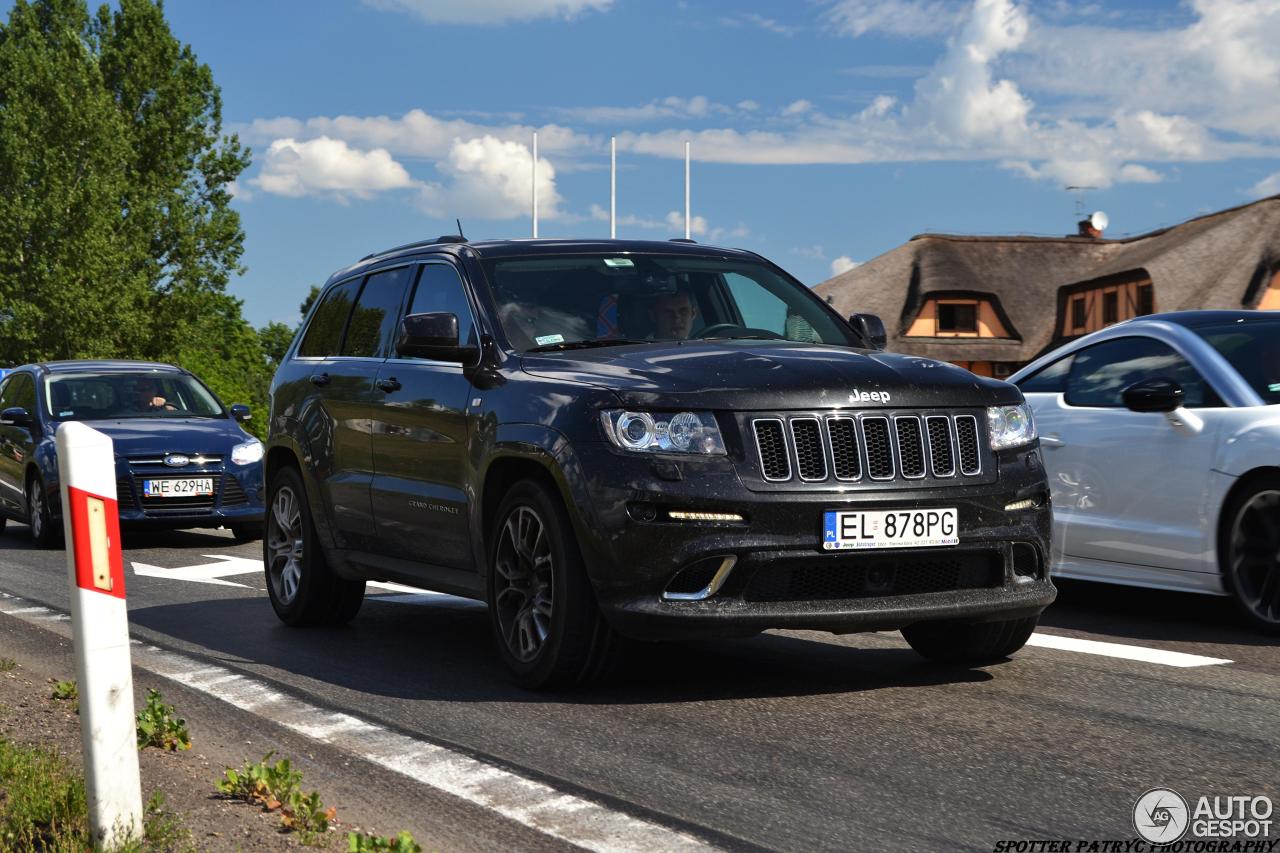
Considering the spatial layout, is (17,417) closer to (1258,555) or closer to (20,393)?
(20,393)

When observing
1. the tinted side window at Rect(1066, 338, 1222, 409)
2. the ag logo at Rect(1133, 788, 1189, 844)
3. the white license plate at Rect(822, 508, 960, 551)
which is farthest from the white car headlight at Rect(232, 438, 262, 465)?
the ag logo at Rect(1133, 788, 1189, 844)

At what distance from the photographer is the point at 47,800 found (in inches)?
174

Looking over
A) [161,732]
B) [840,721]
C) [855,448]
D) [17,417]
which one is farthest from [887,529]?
[17,417]

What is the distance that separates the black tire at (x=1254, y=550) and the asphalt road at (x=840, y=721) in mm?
142

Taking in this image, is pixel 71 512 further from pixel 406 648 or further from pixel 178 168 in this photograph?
pixel 178 168

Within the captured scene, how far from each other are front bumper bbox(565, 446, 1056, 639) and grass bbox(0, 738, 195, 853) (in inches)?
77.6

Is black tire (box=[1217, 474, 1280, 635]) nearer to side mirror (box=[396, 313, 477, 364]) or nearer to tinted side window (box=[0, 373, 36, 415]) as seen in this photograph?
side mirror (box=[396, 313, 477, 364])

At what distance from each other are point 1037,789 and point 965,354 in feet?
196

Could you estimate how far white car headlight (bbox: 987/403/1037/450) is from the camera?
21.4 ft

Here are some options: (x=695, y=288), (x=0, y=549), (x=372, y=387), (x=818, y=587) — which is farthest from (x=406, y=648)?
(x=0, y=549)

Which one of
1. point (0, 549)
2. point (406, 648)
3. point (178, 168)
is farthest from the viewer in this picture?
point (178, 168)

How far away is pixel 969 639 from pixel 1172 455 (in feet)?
6.39

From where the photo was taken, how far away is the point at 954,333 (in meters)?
63.7

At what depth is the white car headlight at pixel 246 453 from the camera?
50.2 feet
